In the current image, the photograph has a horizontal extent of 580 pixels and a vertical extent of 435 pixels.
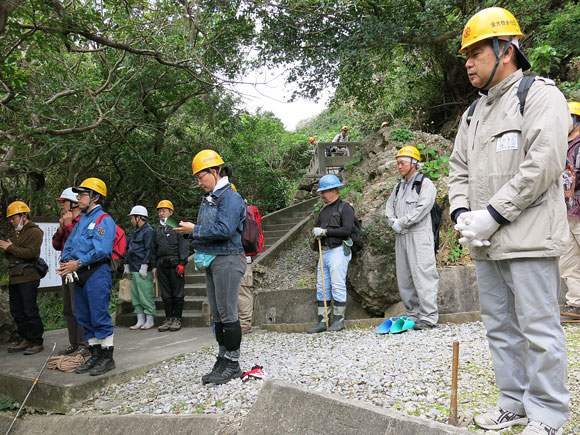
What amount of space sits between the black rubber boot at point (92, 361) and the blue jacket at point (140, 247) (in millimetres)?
3105

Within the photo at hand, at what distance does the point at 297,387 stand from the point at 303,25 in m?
8.41

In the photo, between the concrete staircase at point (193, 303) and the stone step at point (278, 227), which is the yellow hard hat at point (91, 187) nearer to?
the concrete staircase at point (193, 303)

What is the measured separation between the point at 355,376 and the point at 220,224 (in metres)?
1.77

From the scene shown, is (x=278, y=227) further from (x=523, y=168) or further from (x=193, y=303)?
(x=523, y=168)

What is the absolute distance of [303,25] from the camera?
902 centimetres

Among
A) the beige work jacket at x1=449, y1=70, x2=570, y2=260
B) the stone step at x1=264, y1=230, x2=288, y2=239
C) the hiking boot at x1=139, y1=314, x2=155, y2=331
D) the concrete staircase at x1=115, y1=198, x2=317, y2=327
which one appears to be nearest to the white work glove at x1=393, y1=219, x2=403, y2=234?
the beige work jacket at x1=449, y1=70, x2=570, y2=260

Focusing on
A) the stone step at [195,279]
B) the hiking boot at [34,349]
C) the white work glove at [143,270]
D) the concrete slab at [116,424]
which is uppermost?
the white work glove at [143,270]

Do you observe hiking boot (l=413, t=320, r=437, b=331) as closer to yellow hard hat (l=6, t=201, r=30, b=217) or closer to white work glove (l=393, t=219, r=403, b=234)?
white work glove (l=393, t=219, r=403, b=234)

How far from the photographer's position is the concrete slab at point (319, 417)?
6.48 ft

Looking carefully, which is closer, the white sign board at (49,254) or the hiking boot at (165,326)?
the white sign board at (49,254)

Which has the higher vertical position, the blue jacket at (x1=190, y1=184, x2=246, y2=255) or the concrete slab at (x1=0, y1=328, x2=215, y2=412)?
the blue jacket at (x1=190, y1=184, x2=246, y2=255)

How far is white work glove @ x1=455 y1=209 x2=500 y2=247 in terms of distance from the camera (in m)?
2.18

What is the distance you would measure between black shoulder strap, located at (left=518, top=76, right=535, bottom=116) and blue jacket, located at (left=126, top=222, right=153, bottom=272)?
6.62 m

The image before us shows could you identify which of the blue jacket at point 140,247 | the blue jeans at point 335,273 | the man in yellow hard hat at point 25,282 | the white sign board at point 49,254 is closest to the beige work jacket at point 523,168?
the blue jeans at point 335,273
